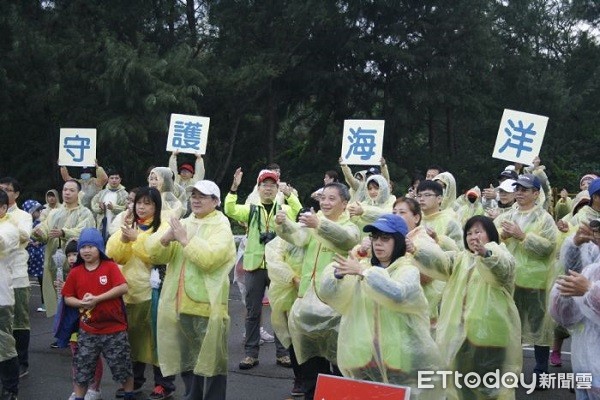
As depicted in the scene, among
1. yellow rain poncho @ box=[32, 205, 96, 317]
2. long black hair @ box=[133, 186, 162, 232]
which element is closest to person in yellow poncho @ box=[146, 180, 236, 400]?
long black hair @ box=[133, 186, 162, 232]

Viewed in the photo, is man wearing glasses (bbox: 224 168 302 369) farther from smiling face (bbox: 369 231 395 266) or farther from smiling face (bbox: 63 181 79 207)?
smiling face (bbox: 369 231 395 266)

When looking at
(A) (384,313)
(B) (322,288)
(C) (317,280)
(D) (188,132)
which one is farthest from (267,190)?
(D) (188,132)

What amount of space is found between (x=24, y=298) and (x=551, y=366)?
4908 mm

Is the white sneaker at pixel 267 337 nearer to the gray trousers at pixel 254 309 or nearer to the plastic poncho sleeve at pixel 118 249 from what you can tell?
the gray trousers at pixel 254 309

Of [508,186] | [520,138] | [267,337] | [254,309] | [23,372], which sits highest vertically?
[520,138]

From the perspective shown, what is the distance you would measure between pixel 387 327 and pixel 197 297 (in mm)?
1824

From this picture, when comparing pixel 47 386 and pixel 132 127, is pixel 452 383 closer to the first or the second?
pixel 47 386

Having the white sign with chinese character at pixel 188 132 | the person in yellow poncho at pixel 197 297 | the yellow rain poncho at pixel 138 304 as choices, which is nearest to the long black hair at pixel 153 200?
the yellow rain poncho at pixel 138 304

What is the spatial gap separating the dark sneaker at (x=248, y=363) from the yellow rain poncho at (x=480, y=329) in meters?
2.74

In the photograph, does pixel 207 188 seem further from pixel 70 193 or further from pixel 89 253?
pixel 70 193

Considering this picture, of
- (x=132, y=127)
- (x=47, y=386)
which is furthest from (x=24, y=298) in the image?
(x=132, y=127)

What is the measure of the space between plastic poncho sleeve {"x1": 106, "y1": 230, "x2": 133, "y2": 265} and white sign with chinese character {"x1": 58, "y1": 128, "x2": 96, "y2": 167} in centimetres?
486

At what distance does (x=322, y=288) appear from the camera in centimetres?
466

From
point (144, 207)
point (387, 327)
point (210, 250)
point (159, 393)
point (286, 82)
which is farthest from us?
point (286, 82)
